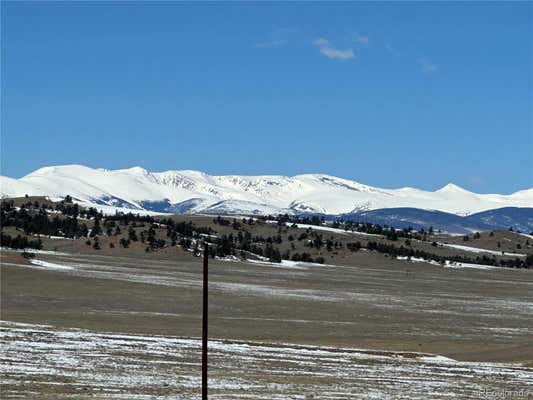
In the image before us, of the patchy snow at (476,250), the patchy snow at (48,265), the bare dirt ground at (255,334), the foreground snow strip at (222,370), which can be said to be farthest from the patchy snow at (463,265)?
the foreground snow strip at (222,370)

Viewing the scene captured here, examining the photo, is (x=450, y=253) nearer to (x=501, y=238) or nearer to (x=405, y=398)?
(x=501, y=238)

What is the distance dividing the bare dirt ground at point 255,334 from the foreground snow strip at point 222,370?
62 mm

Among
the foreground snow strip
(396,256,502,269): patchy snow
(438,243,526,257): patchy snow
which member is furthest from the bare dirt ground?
(438,243,526,257): patchy snow

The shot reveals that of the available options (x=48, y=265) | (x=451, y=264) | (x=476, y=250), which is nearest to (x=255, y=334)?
(x=48, y=265)

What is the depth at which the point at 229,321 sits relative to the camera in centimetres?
4869

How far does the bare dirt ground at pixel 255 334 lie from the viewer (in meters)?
28.5

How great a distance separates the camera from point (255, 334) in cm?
4372

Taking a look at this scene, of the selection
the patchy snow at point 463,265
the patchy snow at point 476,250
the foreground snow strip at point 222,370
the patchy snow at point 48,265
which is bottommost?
the foreground snow strip at point 222,370

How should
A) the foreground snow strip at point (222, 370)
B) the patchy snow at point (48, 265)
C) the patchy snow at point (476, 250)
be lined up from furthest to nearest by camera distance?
the patchy snow at point (476, 250)
the patchy snow at point (48, 265)
the foreground snow strip at point (222, 370)

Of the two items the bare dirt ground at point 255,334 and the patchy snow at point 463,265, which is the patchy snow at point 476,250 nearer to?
the patchy snow at point 463,265

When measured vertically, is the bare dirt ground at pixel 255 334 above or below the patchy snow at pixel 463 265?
below

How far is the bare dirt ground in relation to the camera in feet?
93.5

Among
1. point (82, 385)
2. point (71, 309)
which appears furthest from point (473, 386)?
point (71, 309)

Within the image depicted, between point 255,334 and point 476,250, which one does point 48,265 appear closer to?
point 255,334
